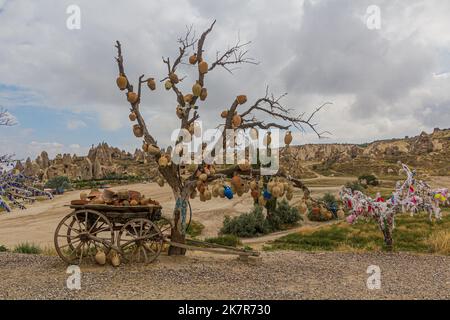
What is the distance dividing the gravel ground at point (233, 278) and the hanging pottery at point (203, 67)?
4.51 metres

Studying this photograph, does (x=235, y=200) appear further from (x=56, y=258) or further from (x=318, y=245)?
(x=56, y=258)

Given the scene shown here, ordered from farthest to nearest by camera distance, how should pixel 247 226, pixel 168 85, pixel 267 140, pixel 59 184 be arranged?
pixel 59 184 < pixel 247 226 < pixel 168 85 < pixel 267 140

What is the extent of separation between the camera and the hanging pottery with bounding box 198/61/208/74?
9.68 metres

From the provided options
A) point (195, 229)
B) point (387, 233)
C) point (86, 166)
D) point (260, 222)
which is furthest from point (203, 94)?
point (86, 166)

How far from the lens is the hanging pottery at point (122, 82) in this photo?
9.59 m

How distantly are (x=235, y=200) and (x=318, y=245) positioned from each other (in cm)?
2230

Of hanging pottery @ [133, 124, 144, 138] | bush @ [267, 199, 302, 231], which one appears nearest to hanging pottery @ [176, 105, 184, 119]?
hanging pottery @ [133, 124, 144, 138]

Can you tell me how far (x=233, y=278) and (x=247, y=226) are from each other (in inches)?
661

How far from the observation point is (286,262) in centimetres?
1023

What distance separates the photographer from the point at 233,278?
825 centimetres

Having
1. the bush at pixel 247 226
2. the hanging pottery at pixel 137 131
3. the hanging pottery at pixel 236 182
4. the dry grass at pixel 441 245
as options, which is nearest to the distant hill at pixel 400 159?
the bush at pixel 247 226

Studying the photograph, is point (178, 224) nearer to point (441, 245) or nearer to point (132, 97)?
point (132, 97)

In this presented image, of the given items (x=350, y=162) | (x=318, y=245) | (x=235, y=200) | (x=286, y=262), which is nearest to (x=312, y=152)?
(x=350, y=162)

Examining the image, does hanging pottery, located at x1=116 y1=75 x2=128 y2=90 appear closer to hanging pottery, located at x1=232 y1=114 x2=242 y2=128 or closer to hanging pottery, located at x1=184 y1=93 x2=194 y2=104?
hanging pottery, located at x1=184 y1=93 x2=194 y2=104
